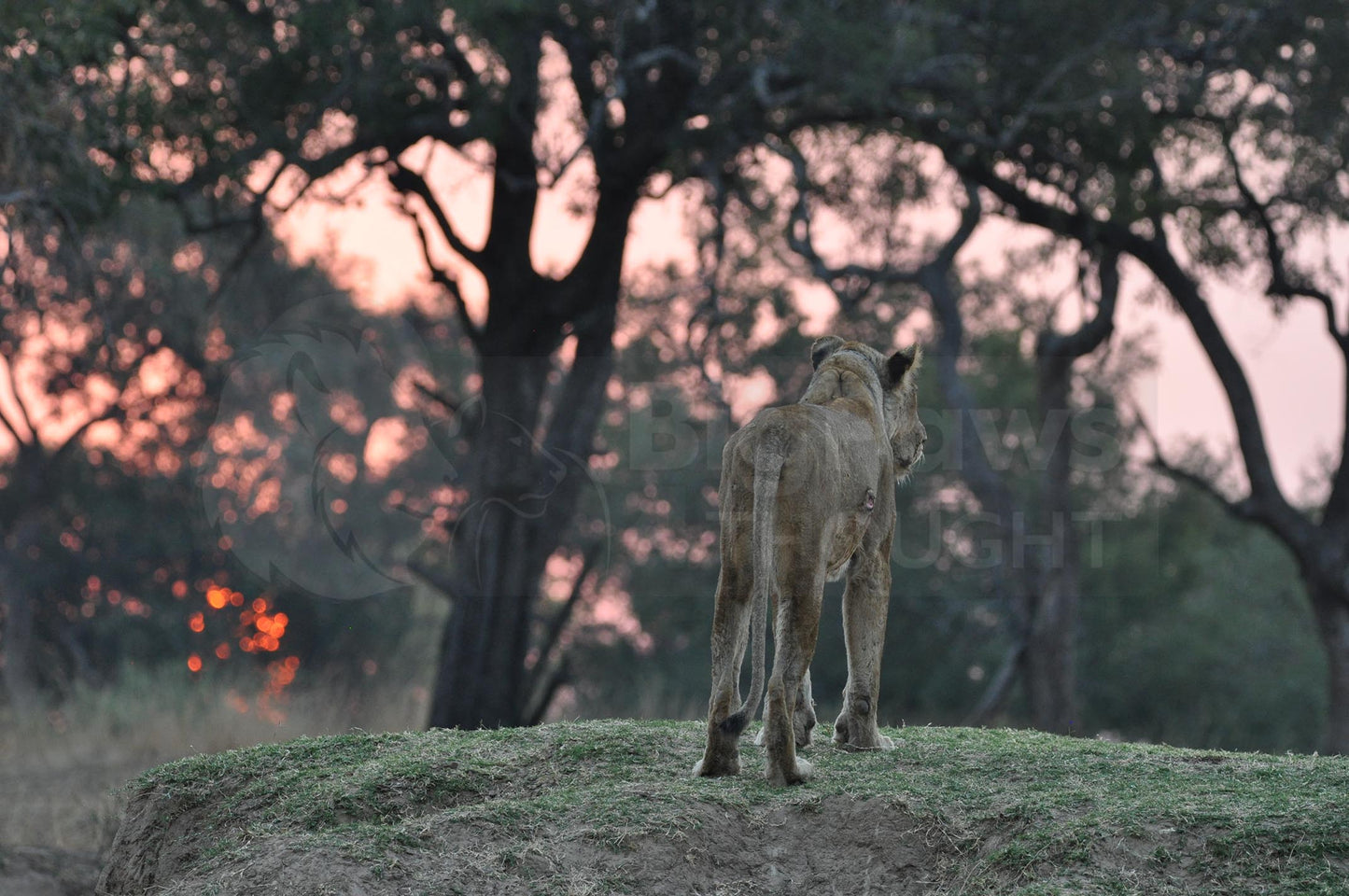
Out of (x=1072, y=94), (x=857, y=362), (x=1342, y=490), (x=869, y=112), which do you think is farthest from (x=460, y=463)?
(x=857, y=362)

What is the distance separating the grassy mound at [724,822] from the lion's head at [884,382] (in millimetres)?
1632

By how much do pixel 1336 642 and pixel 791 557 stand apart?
13.6 m

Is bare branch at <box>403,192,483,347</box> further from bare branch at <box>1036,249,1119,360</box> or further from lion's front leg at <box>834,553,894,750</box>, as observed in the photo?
lion's front leg at <box>834,553,894,750</box>

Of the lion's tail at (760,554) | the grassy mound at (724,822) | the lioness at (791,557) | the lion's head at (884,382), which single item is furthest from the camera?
the lion's head at (884,382)

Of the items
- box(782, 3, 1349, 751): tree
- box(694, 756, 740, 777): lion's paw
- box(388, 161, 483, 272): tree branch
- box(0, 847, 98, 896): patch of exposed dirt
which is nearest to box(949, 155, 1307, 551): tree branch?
box(782, 3, 1349, 751): tree

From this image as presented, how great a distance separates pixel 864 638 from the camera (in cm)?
745

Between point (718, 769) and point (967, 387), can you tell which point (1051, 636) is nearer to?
point (967, 387)

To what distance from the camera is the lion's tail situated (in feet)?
21.4

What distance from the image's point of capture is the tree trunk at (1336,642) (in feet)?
57.8

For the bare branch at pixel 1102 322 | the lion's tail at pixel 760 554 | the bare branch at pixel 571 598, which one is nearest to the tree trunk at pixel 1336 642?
the bare branch at pixel 1102 322

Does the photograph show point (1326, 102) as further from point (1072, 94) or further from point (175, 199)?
point (175, 199)

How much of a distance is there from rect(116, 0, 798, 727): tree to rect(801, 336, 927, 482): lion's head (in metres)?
7.51

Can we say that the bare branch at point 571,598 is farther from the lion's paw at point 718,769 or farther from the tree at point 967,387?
the lion's paw at point 718,769

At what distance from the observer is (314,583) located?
33.7m
